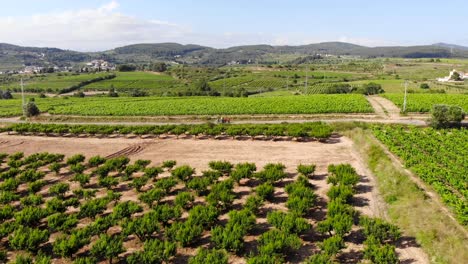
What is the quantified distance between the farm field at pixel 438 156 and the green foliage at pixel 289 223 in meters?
8.49

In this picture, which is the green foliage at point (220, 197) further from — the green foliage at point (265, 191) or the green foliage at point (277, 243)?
the green foliage at point (277, 243)

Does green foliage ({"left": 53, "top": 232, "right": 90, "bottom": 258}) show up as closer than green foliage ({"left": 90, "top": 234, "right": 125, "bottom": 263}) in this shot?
No

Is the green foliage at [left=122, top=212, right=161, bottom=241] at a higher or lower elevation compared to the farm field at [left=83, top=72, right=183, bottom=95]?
lower

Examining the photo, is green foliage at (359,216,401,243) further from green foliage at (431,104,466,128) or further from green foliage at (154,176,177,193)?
green foliage at (431,104,466,128)

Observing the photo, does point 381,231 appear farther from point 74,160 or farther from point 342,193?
point 74,160

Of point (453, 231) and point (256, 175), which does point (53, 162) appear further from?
point (453, 231)

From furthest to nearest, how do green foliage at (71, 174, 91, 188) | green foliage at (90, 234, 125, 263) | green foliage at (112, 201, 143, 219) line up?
green foliage at (71, 174, 91, 188)
green foliage at (112, 201, 143, 219)
green foliage at (90, 234, 125, 263)

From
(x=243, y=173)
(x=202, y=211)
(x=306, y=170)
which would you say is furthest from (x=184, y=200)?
(x=306, y=170)

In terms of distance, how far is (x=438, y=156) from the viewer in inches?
1192

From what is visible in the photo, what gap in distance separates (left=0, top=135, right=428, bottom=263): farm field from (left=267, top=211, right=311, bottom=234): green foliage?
0.18 feet

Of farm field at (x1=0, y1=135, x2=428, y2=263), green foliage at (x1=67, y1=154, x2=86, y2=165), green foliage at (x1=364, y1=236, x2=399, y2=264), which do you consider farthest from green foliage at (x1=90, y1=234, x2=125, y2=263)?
green foliage at (x1=67, y1=154, x2=86, y2=165)

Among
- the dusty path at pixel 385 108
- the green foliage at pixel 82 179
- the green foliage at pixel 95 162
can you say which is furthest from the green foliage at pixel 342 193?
the dusty path at pixel 385 108

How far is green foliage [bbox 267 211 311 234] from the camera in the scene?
58.0 feet

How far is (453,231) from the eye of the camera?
691 inches
